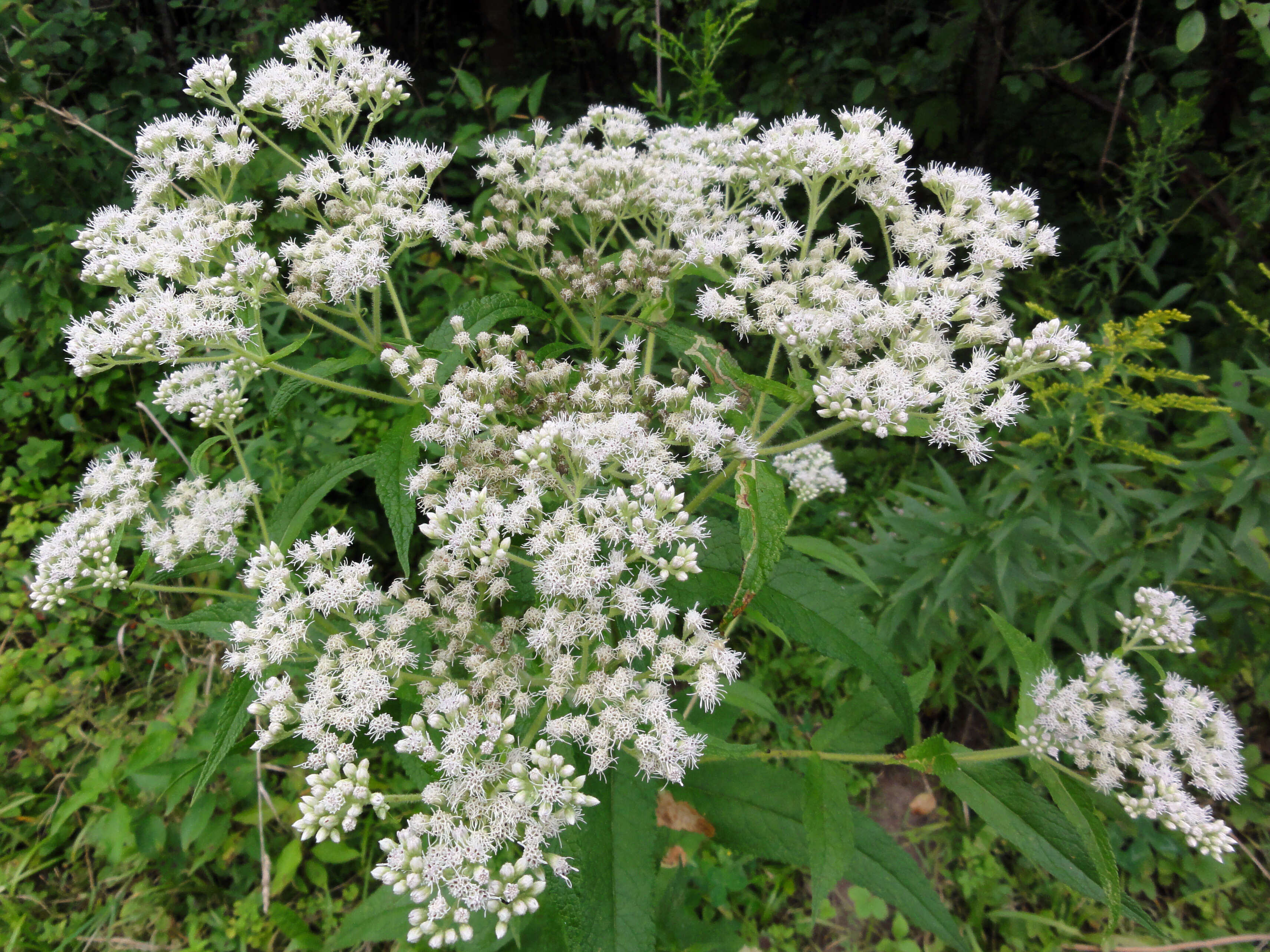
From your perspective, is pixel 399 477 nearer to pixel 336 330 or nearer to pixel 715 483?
pixel 336 330

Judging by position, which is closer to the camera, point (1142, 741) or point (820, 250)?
point (1142, 741)

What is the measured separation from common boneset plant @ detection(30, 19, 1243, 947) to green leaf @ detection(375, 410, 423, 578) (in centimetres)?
2

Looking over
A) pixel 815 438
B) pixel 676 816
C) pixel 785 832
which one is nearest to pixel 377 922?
pixel 676 816

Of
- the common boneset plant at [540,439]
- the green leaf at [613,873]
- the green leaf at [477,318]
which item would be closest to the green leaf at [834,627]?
the common boneset plant at [540,439]

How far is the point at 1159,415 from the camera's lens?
4363 millimetres

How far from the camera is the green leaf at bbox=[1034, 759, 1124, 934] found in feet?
5.24

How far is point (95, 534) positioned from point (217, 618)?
78 centimetres

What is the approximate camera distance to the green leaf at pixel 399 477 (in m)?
1.71

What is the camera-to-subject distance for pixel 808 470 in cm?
356

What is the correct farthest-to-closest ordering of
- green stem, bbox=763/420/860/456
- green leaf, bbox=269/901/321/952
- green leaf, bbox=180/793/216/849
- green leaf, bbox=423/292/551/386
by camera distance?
green leaf, bbox=269/901/321/952 < green leaf, bbox=180/793/216/849 < green leaf, bbox=423/292/551/386 < green stem, bbox=763/420/860/456

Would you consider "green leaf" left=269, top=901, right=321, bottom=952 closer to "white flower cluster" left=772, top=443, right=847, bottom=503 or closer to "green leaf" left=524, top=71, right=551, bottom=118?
"white flower cluster" left=772, top=443, right=847, bottom=503

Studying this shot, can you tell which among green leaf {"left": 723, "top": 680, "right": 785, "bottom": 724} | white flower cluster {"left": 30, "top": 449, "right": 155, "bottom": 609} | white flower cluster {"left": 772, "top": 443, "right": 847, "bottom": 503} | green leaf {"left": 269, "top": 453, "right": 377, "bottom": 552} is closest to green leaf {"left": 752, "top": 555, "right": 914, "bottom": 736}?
green leaf {"left": 723, "top": 680, "right": 785, "bottom": 724}

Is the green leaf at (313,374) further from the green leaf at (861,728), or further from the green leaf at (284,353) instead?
the green leaf at (861,728)

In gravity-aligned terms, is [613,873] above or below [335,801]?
below
